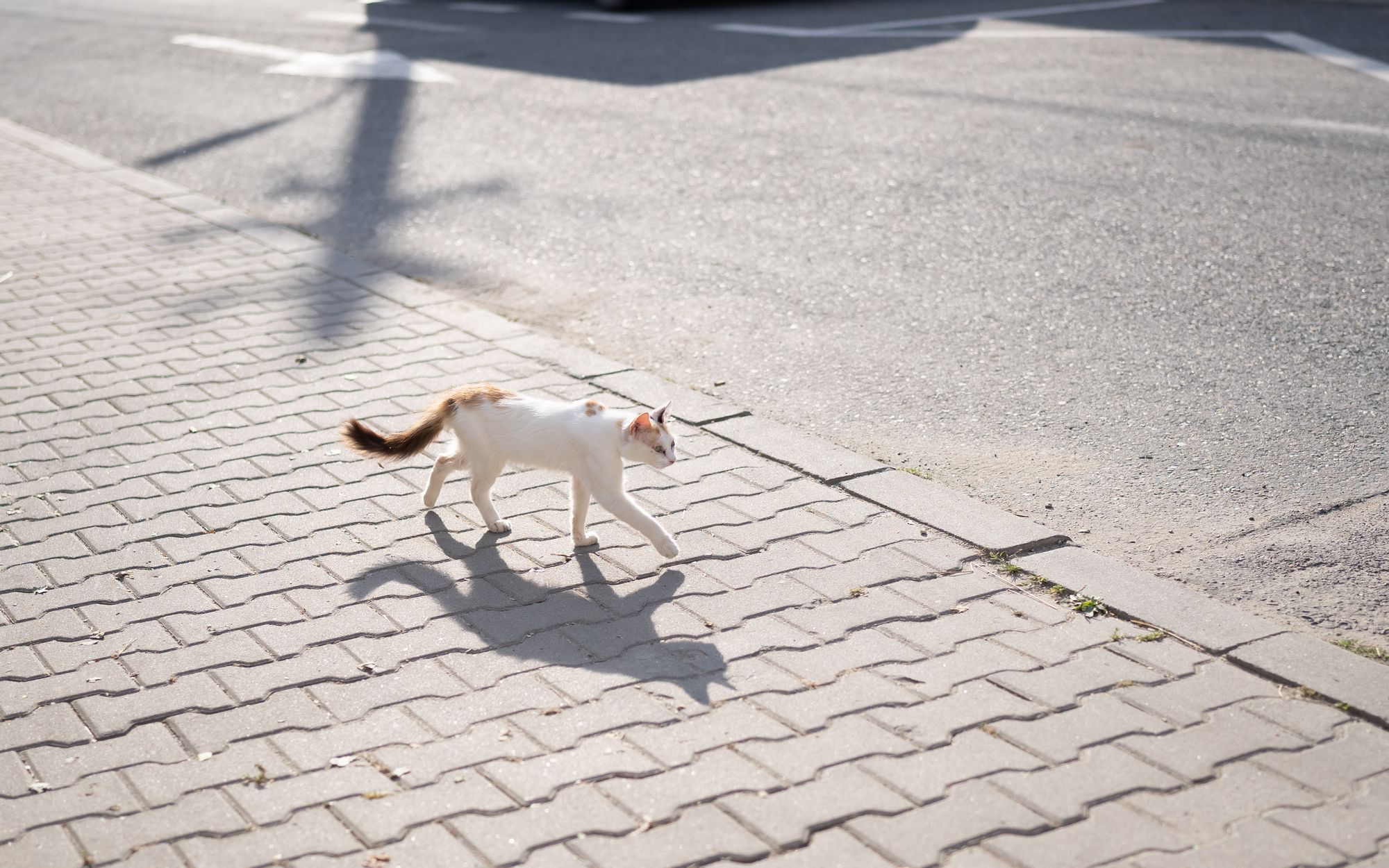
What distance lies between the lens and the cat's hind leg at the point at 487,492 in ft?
15.4

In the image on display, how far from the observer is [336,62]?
15.2 metres

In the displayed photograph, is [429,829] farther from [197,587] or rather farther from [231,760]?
[197,587]

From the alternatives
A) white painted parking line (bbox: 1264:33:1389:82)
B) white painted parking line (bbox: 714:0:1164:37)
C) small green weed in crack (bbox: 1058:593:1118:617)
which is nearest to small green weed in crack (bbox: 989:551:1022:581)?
small green weed in crack (bbox: 1058:593:1118:617)

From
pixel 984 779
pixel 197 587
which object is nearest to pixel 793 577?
pixel 984 779

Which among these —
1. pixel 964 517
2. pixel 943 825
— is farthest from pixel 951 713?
pixel 964 517

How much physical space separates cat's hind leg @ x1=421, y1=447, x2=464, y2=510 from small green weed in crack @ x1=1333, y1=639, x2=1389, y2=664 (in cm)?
287

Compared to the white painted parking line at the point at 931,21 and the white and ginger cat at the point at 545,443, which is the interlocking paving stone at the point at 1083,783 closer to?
the white and ginger cat at the point at 545,443

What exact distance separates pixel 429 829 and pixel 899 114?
918 cm

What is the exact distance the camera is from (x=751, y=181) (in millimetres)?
9625

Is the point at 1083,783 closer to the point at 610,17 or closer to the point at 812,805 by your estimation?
the point at 812,805

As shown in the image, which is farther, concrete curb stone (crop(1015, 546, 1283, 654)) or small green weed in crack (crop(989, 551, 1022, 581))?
small green weed in crack (crop(989, 551, 1022, 581))

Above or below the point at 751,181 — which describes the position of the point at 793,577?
below

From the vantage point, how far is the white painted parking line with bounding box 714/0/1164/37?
15.5m

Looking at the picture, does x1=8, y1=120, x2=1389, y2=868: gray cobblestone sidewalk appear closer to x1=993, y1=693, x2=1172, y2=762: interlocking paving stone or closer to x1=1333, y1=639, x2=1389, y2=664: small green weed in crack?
x1=993, y1=693, x2=1172, y2=762: interlocking paving stone
